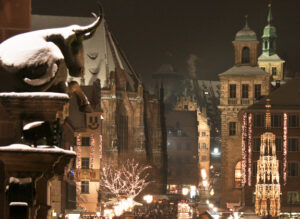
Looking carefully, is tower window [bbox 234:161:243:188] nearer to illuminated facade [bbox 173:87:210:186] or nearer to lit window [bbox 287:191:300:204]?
lit window [bbox 287:191:300:204]

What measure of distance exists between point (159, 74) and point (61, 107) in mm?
158137

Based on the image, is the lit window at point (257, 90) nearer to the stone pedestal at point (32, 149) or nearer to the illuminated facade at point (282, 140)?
the illuminated facade at point (282, 140)

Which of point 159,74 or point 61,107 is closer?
point 61,107

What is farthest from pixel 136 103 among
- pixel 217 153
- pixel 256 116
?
pixel 217 153

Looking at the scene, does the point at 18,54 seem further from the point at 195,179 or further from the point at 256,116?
the point at 195,179

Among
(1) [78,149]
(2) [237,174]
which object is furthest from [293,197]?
(1) [78,149]

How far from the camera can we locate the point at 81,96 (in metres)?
9.96

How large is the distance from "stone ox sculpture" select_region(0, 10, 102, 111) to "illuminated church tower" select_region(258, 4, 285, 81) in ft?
346

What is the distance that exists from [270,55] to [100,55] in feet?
100

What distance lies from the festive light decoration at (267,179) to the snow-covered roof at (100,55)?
124 ft

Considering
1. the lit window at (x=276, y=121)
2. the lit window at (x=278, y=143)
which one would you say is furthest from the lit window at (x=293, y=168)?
the lit window at (x=276, y=121)

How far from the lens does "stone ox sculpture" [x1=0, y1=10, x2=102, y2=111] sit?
9.06m

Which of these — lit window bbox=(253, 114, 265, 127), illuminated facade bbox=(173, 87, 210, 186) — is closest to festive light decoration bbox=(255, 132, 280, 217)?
lit window bbox=(253, 114, 265, 127)

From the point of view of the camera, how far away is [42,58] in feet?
29.7
